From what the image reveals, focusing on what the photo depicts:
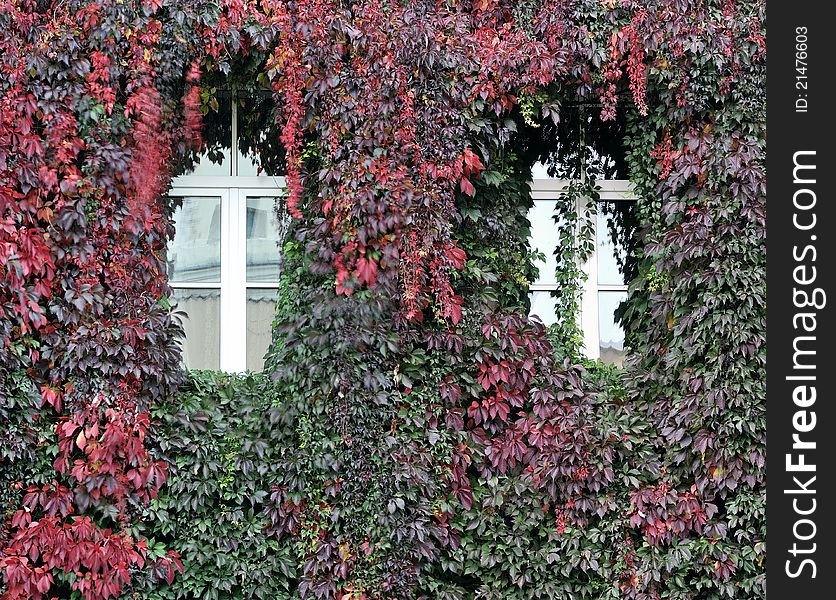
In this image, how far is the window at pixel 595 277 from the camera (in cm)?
559

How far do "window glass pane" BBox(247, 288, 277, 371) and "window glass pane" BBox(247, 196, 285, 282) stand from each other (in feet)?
0.35

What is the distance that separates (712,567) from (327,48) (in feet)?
12.8

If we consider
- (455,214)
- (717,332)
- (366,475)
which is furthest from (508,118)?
(366,475)

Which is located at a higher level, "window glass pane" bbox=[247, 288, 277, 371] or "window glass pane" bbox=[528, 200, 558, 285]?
"window glass pane" bbox=[528, 200, 558, 285]

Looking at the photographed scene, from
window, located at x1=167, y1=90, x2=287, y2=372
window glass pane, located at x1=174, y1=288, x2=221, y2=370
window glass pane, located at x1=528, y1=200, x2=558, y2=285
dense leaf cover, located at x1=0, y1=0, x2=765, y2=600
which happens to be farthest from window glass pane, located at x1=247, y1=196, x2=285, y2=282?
window glass pane, located at x1=528, y1=200, x2=558, y2=285

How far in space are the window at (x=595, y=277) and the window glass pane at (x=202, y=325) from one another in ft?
6.92

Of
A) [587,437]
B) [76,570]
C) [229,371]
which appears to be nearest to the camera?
[76,570]

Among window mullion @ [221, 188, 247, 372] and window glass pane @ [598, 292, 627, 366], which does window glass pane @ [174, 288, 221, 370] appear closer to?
window mullion @ [221, 188, 247, 372]

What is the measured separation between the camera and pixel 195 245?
5453mm

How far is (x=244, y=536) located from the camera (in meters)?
4.91

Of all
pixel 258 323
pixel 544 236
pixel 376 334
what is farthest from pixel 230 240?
pixel 544 236

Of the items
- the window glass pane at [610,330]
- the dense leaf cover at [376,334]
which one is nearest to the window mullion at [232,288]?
the dense leaf cover at [376,334]

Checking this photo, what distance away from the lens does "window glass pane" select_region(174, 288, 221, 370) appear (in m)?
5.40

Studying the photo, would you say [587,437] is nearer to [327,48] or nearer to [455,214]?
[455,214]
